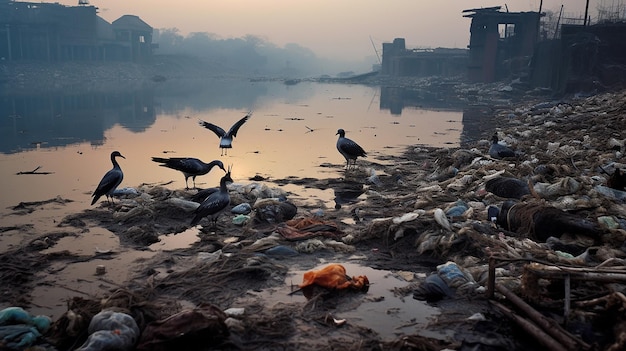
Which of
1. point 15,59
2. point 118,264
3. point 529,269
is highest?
point 15,59

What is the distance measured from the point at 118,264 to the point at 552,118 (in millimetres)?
14746

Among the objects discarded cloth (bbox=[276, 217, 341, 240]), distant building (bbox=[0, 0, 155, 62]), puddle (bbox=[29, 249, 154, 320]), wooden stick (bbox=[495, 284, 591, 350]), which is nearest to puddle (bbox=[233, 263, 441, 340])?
wooden stick (bbox=[495, 284, 591, 350])

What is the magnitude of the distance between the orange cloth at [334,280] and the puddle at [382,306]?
113mm

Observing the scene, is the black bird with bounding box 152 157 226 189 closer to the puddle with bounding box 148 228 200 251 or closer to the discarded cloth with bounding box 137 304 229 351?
the puddle with bounding box 148 228 200 251

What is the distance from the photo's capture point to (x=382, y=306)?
14.0ft

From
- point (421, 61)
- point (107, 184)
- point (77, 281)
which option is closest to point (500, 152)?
point (107, 184)

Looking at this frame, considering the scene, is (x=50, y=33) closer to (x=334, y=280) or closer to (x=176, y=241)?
(x=176, y=241)

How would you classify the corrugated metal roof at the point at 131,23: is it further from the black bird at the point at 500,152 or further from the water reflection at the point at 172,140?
the black bird at the point at 500,152

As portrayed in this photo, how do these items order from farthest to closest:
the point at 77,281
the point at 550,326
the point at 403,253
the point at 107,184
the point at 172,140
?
the point at 172,140 → the point at 107,184 → the point at 403,253 → the point at 77,281 → the point at 550,326

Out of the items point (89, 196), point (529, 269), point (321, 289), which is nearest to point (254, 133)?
point (89, 196)

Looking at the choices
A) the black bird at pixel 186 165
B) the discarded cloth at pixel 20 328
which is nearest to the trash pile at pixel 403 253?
the discarded cloth at pixel 20 328

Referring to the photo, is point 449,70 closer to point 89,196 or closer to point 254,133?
point 254,133

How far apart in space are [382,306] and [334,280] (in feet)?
1.66

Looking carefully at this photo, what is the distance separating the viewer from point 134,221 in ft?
22.4
